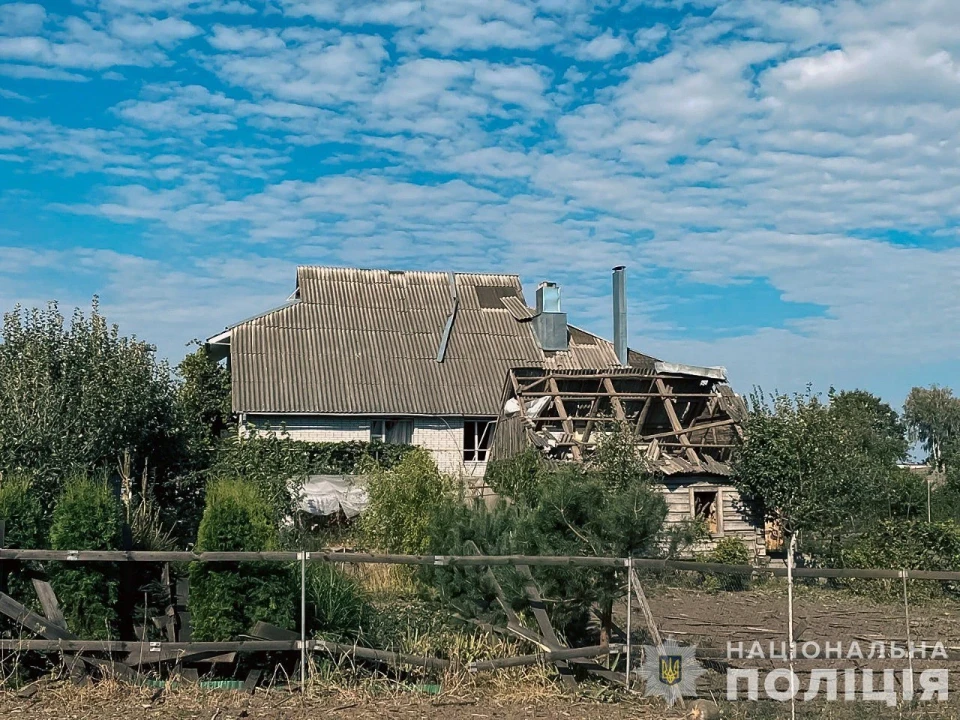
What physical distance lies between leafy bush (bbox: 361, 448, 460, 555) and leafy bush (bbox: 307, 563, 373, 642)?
18.5 ft

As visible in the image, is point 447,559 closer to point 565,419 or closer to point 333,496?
point 565,419

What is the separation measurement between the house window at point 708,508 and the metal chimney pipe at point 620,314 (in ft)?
33.3

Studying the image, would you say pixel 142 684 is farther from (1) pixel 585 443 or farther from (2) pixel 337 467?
(2) pixel 337 467

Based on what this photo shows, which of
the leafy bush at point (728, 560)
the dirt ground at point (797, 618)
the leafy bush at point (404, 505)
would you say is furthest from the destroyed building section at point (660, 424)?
the leafy bush at point (404, 505)

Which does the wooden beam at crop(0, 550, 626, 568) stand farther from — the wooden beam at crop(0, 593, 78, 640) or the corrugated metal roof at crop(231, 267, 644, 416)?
the corrugated metal roof at crop(231, 267, 644, 416)

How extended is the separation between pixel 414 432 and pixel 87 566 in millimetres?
20638

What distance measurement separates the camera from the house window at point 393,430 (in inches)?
1154

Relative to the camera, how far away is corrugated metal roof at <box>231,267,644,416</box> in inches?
1134

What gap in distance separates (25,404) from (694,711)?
1251cm

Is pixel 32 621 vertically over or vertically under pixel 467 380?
under

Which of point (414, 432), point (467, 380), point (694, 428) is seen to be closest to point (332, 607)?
point (694, 428)

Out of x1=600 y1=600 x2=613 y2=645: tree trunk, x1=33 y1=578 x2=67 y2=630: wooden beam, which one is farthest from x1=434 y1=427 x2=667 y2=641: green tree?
x1=33 y1=578 x2=67 y2=630: wooden beam

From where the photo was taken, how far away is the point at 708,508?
19.9 meters

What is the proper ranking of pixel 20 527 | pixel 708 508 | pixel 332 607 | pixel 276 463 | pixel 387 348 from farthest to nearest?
pixel 387 348, pixel 276 463, pixel 708 508, pixel 332 607, pixel 20 527
